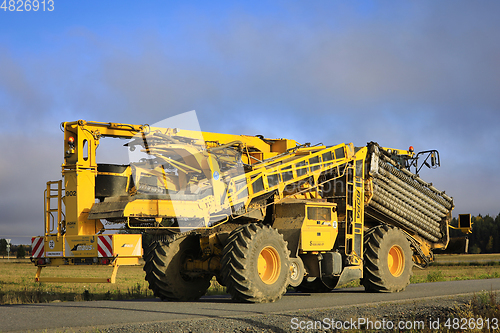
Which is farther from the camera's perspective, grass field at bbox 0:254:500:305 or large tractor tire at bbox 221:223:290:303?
grass field at bbox 0:254:500:305

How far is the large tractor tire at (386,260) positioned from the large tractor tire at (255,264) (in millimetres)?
3745

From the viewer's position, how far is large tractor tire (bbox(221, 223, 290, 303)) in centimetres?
1234

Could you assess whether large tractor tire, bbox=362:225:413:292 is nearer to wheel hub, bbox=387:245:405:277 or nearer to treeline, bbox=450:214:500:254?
wheel hub, bbox=387:245:405:277

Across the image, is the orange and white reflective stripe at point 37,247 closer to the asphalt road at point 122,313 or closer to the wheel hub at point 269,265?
the asphalt road at point 122,313

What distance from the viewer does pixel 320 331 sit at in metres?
8.86

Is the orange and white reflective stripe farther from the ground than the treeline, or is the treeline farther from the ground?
the orange and white reflective stripe

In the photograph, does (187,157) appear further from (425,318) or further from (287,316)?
(425,318)

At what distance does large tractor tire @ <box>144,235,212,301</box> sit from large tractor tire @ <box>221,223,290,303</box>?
1695mm

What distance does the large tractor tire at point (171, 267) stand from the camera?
13539 millimetres

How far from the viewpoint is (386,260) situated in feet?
53.5

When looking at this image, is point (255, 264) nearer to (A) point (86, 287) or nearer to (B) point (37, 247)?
(B) point (37, 247)

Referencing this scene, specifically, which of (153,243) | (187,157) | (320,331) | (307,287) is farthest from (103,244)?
(307,287)

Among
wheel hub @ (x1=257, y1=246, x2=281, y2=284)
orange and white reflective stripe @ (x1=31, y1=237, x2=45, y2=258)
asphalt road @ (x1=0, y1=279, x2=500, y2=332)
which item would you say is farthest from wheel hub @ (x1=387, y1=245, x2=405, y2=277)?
orange and white reflective stripe @ (x1=31, y1=237, x2=45, y2=258)

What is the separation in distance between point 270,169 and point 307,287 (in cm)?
540
